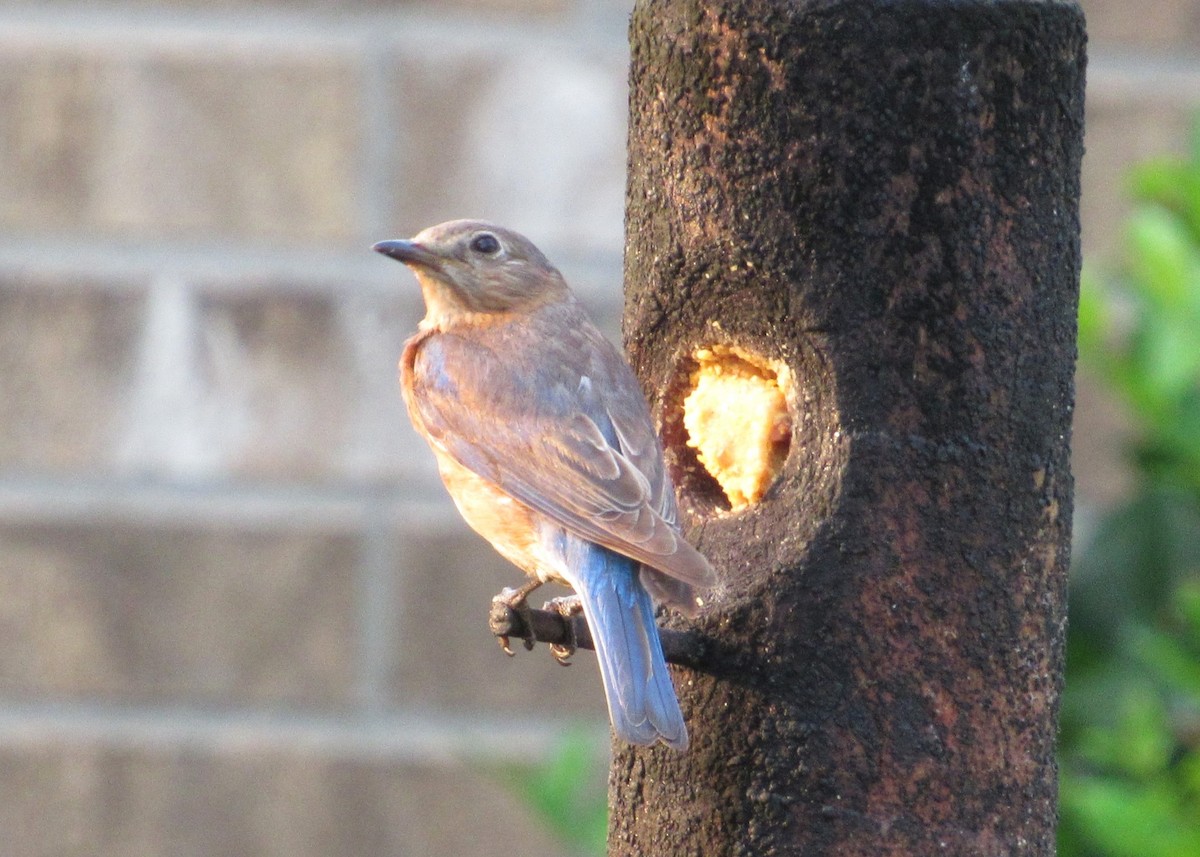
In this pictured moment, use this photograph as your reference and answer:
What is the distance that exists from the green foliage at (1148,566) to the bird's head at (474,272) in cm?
115

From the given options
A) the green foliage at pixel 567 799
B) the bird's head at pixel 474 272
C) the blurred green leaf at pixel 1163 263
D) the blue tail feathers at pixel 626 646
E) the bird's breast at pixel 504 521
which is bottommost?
the green foliage at pixel 567 799

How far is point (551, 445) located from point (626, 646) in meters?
0.54

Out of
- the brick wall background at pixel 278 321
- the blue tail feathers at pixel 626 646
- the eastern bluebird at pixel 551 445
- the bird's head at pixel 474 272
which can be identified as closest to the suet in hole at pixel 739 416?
the eastern bluebird at pixel 551 445

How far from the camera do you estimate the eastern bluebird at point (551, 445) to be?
265cm

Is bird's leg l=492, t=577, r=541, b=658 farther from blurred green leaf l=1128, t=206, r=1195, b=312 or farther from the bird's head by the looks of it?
blurred green leaf l=1128, t=206, r=1195, b=312

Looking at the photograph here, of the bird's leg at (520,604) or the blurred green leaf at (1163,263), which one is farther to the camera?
the blurred green leaf at (1163,263)

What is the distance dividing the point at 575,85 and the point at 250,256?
927 millimetres

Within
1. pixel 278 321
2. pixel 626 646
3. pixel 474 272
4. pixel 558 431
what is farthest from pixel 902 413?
pixel 278 321

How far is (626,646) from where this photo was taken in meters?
2.65

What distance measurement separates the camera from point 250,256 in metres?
5.00

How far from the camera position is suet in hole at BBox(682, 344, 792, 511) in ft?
9.43

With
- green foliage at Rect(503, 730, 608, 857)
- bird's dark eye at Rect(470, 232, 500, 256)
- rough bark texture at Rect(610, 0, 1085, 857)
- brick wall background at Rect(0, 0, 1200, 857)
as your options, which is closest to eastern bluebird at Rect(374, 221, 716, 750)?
bird's dark eye at Rect(470, 232, 500, 256)

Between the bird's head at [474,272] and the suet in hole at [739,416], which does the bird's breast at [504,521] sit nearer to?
the suet in hole at [739,416]

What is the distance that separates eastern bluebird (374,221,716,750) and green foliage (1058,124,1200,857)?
3.84 ft
